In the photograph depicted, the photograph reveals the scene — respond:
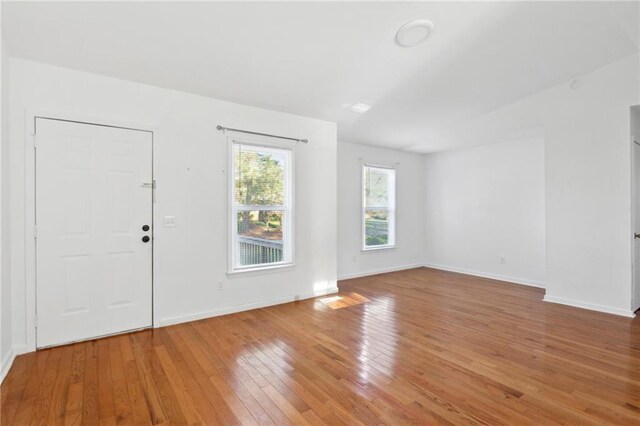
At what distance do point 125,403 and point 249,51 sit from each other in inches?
117

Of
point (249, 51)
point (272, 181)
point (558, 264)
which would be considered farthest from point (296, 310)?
point (558, 264)

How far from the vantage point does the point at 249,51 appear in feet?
9.85

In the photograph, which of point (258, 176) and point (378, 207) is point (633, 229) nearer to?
point (378, 207)

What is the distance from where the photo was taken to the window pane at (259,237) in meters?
4.06

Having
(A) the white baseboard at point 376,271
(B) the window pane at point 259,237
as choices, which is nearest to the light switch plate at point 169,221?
(B) the window pane at point 259,237

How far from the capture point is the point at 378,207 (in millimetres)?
6289

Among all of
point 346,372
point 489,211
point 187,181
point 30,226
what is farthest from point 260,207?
point 489,211

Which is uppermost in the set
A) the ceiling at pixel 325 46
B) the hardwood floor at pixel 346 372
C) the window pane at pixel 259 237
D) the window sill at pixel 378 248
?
the ceiling at pixel 325 46

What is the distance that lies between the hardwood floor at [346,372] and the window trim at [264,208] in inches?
24.3

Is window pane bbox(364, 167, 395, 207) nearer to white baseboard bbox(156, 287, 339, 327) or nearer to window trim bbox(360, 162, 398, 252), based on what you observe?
window trim bbox(360, 162, 398, 252)

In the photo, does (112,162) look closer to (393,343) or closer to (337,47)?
(337,47)

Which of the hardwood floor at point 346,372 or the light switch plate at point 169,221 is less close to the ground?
the light switch plate at point 169,221

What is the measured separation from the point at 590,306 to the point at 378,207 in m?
3.45

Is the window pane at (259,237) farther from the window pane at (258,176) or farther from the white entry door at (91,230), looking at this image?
the white entry door at (91,230)
